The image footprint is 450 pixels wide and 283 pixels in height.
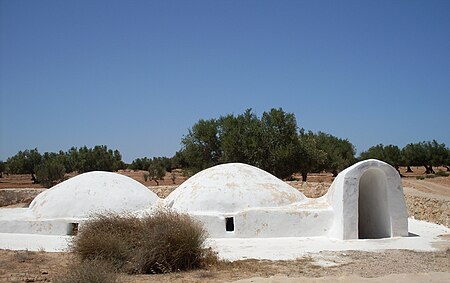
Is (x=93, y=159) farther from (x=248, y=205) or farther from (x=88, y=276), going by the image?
(x=88, y=276)

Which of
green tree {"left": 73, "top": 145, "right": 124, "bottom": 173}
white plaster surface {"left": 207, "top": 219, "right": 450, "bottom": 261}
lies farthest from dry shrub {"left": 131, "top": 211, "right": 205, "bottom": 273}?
green tree {"left": 73, "top": 145, "right": 124, "bottom": 173}

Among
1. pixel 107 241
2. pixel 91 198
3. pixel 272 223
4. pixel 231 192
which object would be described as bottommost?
pixel 272 223

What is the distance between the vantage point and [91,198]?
16359mm

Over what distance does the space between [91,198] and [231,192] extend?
493 centimetres

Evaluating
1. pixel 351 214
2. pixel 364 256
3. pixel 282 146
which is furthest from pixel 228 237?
pixel 282 146

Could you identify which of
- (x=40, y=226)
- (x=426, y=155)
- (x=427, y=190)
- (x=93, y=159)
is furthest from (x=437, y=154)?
(x=40, y=226)

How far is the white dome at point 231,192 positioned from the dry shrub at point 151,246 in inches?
176

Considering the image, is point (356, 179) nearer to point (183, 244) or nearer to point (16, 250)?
point (183, 244)

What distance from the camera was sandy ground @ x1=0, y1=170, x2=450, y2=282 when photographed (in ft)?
27.6

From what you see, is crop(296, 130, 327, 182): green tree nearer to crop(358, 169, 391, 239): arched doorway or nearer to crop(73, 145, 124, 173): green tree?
crop(358, 169, 391, 239): arched doorway

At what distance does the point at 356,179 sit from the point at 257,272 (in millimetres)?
5848

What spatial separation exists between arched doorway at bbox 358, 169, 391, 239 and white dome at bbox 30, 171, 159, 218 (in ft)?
24.2

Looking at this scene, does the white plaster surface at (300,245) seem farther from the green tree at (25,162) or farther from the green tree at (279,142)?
the green tree at (25,162)

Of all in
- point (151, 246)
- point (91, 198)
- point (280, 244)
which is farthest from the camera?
point (91, 198)
